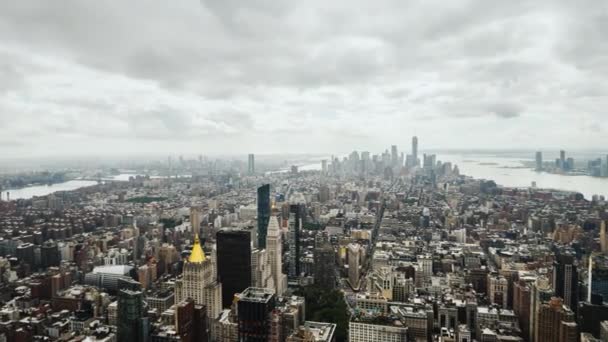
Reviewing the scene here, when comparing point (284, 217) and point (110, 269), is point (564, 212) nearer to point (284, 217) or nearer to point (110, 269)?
point (284, 217)

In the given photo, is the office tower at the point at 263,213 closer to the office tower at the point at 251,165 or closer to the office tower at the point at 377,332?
the office tower at the point at 251,165

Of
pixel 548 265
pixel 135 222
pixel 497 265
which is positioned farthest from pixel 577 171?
pixel 135 222

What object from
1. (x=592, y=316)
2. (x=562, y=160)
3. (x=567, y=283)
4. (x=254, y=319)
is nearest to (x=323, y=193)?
(x=562, y=160)

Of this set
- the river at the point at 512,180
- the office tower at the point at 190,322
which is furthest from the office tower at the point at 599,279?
the office tower at the point at 190,322

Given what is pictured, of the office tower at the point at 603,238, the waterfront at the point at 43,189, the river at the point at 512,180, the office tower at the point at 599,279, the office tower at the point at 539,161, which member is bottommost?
the office tower at the point at 599,279

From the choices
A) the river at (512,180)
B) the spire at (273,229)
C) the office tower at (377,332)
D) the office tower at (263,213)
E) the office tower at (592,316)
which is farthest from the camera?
the office tower at (263,213)

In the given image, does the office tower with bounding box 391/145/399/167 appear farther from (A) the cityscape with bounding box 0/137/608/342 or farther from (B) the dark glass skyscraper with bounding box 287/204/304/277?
(B) the dark glass skyscraper with bounding box 287/204/304/277
